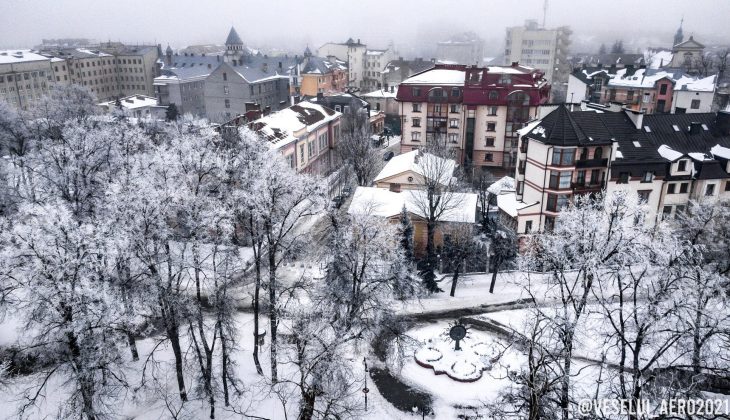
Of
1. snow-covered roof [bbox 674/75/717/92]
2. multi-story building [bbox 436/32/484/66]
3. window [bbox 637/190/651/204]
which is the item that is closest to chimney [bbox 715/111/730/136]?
window [bbox 637/190/651/204]

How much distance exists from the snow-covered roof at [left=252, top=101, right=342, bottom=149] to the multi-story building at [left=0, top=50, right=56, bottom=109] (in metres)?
56.7

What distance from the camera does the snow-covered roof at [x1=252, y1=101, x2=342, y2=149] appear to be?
47.3 metres

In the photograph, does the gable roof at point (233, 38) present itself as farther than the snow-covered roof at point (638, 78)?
Yes

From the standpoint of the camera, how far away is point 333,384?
21.7 metres

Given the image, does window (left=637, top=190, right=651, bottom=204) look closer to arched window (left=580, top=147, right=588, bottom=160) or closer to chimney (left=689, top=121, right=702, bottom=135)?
arched window (left=580, top=147, right=588, bottom=160)

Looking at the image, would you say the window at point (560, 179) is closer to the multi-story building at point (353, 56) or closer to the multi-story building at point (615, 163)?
the multi-story building at point (615, 163)

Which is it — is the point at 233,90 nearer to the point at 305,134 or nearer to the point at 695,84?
the point at 305,134

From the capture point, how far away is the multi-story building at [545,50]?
127 m

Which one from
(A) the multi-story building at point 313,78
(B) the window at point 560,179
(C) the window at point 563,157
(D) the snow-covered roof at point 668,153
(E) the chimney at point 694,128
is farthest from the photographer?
(A) the multi-story building at point 313,78

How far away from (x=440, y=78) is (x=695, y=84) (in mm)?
35530

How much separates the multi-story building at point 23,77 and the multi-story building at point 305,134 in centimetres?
5708

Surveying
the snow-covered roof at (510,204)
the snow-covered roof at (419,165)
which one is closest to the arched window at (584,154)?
the snow-covered roof at (510,204)

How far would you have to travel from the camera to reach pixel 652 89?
69.1 meters

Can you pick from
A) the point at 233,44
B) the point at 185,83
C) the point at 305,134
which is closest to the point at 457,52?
the point at 233,44
